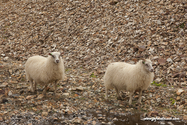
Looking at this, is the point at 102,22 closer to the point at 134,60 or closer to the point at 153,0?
the point at 153,0

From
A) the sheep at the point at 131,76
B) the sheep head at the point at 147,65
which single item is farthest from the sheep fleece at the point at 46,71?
the sheep head at the point at 147,65

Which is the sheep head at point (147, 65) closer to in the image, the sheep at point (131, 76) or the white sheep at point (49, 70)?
the sheep at point (131, 76)

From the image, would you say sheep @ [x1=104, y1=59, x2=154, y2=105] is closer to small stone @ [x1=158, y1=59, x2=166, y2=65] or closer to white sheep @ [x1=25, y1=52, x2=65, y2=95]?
white sheep @ [x1=25, y1=52, x2=65, y2=95]

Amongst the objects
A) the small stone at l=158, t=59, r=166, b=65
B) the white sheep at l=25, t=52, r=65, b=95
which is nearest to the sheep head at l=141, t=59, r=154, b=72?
the small stone at l=158, t=59, r=166, b=65

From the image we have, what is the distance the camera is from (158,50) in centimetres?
1122

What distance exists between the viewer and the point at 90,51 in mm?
13555

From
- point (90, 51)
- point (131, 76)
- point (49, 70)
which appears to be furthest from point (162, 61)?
point (49, 70)

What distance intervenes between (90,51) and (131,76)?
19.1ft

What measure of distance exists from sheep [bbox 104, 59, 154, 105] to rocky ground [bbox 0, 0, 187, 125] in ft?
2.22

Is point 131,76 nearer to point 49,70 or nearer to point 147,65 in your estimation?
point 147,65

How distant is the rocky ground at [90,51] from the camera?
24.9ft

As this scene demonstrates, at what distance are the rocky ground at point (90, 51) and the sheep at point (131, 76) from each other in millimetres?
677

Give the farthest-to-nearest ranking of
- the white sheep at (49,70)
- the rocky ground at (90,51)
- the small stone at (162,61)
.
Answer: the small stone at (162,61), the white sheep at (49,70), the rocky ground at (90,51)

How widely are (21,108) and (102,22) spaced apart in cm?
962
